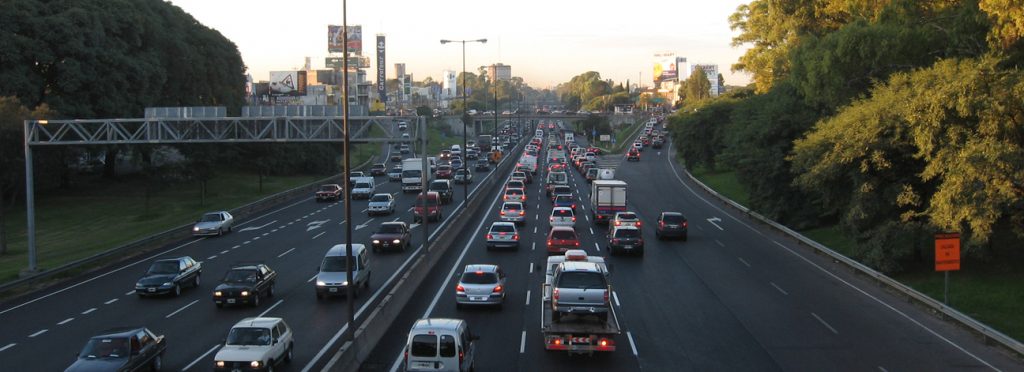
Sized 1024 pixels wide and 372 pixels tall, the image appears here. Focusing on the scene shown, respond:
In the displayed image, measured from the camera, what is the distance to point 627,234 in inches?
1451

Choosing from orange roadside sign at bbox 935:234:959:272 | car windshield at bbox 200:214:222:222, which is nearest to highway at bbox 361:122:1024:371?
orange roadside sign at bbox 935:234:959:272

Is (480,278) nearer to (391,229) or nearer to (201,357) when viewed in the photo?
(201,357)

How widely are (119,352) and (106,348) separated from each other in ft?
1.15

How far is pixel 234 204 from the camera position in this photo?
63.4 metres

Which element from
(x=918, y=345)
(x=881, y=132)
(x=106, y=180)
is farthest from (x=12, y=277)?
(x=106, y=180)

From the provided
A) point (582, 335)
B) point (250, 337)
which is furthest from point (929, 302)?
point (250, 337)

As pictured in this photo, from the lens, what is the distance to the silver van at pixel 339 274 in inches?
1088

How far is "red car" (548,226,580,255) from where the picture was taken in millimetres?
36500

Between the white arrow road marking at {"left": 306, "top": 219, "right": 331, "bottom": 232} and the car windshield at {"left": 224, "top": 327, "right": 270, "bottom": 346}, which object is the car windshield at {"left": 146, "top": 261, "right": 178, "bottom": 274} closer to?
the car windshield at {"left": 224, "top": 327, "right": 270, "bottom": 346}

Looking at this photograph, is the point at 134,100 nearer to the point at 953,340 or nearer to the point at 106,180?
the point at 106,180

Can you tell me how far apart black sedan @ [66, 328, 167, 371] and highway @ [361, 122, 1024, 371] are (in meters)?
4.73

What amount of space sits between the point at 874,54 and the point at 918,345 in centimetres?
1947

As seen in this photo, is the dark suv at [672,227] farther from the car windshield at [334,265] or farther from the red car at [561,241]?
the car windshield at [334,265]

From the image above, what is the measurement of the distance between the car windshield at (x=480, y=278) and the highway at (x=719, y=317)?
887 mm
